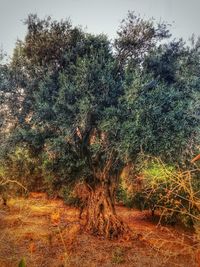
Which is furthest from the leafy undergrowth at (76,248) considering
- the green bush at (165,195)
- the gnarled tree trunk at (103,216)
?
the green bush at (165,195)

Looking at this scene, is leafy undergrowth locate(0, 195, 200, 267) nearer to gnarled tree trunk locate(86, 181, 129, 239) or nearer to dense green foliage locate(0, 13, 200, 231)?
gnarled tree trunk locate(86, 181, 129, 239)

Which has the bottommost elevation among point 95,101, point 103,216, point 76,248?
point 76,248

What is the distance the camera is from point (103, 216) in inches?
686

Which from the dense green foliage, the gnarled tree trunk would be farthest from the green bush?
the gnarled tree trunk

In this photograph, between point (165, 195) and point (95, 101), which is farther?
point (95, 101)

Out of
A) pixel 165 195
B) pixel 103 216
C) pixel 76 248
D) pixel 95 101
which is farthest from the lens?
pixel 103 216

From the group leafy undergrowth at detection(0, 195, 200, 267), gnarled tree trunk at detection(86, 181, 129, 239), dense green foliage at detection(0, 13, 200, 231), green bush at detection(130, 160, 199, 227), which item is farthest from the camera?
gnarled tree trunk at detection(86, 181, 129, 239)

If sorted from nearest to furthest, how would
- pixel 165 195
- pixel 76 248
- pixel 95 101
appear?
1. pixel 165 195
2. pixel 95 101
3. pixel 76 248

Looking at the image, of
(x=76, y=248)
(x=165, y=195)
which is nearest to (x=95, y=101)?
(x=165, y=195)

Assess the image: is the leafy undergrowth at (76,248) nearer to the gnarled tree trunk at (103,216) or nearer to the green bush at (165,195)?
the gnarled tree trunk at (103,216)

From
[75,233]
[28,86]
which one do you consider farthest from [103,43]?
[75,233]

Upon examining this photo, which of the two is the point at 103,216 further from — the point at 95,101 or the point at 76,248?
the point at 95,101

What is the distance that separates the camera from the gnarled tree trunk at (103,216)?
17180 mm

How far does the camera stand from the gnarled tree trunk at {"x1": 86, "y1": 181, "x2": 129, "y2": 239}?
17180 millimetres
